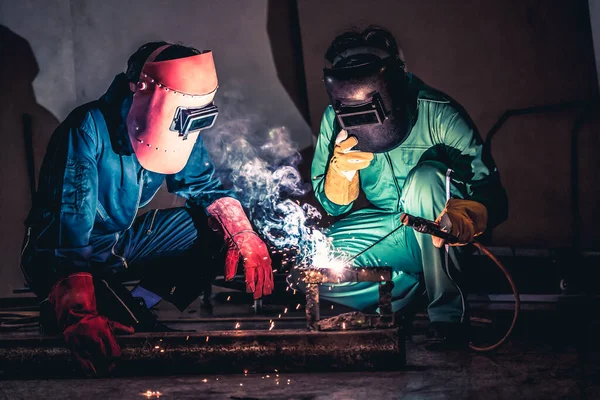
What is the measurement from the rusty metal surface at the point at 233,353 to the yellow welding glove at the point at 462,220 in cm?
53

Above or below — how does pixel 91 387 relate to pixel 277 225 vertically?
below

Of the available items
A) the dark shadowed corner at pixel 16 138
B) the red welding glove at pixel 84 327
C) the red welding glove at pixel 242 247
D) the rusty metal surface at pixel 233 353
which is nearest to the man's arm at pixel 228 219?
the red welding glove at pixel 242 247

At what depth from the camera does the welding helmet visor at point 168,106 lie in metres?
3.55

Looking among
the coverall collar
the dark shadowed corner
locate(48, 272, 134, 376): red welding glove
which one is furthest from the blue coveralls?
the dark shadowed corner

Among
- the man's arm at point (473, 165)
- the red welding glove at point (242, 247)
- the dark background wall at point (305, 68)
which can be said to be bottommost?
the red welding glove at point (242, 247)

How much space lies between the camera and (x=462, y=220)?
308cm

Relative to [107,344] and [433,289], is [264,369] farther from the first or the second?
[433,289]

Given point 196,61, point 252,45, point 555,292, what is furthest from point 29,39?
point 555,292

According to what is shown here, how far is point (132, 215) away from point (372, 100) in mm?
1522

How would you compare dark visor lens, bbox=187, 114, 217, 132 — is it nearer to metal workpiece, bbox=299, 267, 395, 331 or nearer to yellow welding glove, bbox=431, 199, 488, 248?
metal workpiece, bbox=299, 267, 395, 331

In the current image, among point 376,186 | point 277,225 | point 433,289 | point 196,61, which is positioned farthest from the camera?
point 277,225

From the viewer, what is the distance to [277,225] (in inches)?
199

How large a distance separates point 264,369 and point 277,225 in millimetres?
2154

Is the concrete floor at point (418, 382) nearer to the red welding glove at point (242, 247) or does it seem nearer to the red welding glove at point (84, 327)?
the red welding glove at point (84, 327)
